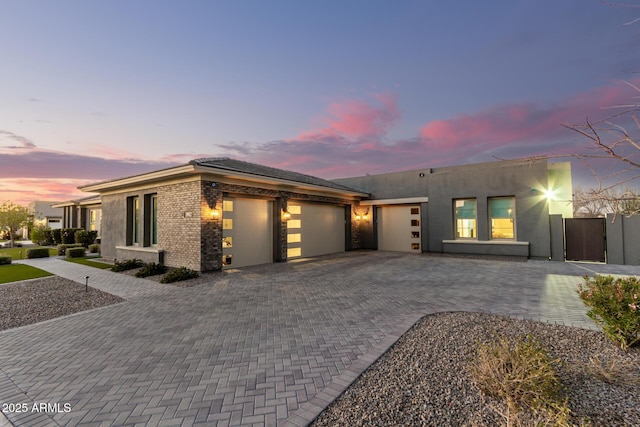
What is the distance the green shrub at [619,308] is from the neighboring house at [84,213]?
24193mm

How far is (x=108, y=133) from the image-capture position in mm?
12602

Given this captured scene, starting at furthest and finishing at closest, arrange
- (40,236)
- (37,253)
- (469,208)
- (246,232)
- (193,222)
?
(40,236) → (37,253) → (469,208) → (246,232) → (193,222)

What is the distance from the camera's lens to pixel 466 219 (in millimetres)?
14078

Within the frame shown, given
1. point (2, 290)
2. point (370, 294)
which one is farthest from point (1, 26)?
point (370, 294)

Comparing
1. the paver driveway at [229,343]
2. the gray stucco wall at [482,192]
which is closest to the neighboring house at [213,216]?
the paver driveway at [229,343]

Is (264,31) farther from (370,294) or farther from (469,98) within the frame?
(370,294)

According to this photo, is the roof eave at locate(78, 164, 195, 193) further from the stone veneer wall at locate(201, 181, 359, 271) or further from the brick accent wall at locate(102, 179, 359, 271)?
the stone veneer wall at locate(201, 181, 359, 271)

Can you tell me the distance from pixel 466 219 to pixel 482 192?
1587mm

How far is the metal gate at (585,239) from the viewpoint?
11.3 m

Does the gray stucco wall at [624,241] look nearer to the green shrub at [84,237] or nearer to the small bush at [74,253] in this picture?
the small bush at [74,253]

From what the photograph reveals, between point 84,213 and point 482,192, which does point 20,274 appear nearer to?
point 84,213

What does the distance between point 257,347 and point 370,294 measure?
140 inches

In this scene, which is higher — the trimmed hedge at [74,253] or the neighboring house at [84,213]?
the neighboring house at [84,213]

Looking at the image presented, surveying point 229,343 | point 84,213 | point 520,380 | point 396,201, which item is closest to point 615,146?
point 520,380
